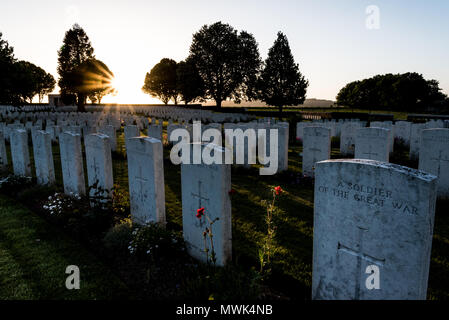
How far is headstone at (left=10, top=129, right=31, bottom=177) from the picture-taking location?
334 inches

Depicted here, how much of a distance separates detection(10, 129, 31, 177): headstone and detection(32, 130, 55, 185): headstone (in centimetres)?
71

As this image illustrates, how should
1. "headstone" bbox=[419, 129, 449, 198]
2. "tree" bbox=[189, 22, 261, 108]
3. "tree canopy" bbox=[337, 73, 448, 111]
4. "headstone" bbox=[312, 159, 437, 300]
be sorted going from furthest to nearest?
"tree canopy" bbox=[337, 73, 448, 111] → "tree" bbox=[189, 22, 261, 108] → "headstone" bbox=[419, 129, 449, 198] → "headstone" bbox=[312, 159, 437, 300]

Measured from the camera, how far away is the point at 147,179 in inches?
207

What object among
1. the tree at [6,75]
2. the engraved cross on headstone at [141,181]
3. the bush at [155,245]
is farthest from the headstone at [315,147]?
the tree at [6,75]

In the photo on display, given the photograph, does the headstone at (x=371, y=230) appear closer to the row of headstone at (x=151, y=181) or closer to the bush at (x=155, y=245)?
the row of headstone at (x=151, y=181)

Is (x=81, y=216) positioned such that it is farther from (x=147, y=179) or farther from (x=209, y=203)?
(x=209, y=203)

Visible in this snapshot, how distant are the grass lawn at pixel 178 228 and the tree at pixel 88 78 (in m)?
42.7

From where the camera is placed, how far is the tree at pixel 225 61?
43594 mm

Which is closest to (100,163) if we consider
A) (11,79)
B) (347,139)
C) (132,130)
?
(132,130)

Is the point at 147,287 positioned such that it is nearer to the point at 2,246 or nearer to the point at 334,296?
the point at 334,296

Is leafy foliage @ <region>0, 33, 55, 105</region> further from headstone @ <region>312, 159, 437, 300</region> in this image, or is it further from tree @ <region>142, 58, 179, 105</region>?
tree @ <region>142, 58, 179, 105</region>

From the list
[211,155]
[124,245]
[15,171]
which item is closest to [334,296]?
[211,155]

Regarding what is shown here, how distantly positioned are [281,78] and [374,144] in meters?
35.6

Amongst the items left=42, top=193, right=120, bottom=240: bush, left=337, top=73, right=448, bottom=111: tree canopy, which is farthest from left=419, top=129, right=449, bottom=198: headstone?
left=337, top=73, right=448, bottom=111: tree canopy
